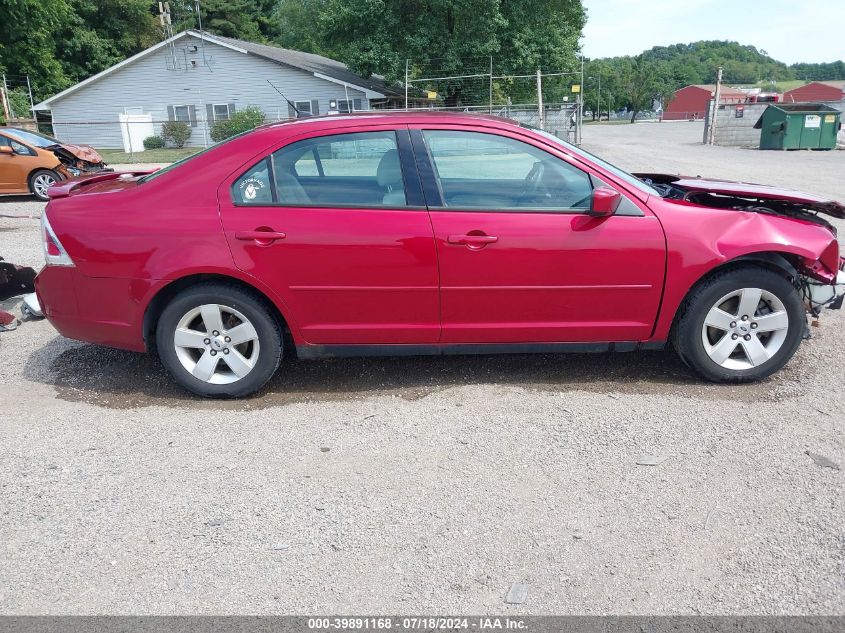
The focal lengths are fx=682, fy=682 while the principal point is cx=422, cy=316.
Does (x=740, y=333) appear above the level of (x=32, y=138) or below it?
below

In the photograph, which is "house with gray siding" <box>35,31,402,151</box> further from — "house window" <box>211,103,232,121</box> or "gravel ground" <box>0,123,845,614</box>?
"gravel ground" <box>0,123,845,614</box>

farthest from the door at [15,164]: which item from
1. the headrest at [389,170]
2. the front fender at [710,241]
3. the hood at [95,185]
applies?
the front fender at [710,241]

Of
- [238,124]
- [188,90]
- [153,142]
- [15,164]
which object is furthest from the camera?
[188,90]

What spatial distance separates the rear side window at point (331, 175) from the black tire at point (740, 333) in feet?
6.08

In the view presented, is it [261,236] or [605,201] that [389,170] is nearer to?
[261,236]

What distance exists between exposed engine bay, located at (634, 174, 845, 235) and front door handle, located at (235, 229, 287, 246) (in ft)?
7.89

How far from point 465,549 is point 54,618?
5.04ft

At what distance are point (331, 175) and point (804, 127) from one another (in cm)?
2703

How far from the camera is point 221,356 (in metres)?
4.13

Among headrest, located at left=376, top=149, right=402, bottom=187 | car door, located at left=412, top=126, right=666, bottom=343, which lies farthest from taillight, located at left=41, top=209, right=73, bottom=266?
car door, located at left=412, top=126, right=666, bottom=343

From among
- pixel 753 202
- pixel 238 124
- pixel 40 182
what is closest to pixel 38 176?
pixel 40 182

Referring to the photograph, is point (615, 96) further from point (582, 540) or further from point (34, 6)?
point (582, 540)

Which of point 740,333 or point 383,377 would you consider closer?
point 740,333

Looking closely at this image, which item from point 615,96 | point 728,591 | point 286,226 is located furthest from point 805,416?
point 615,96
